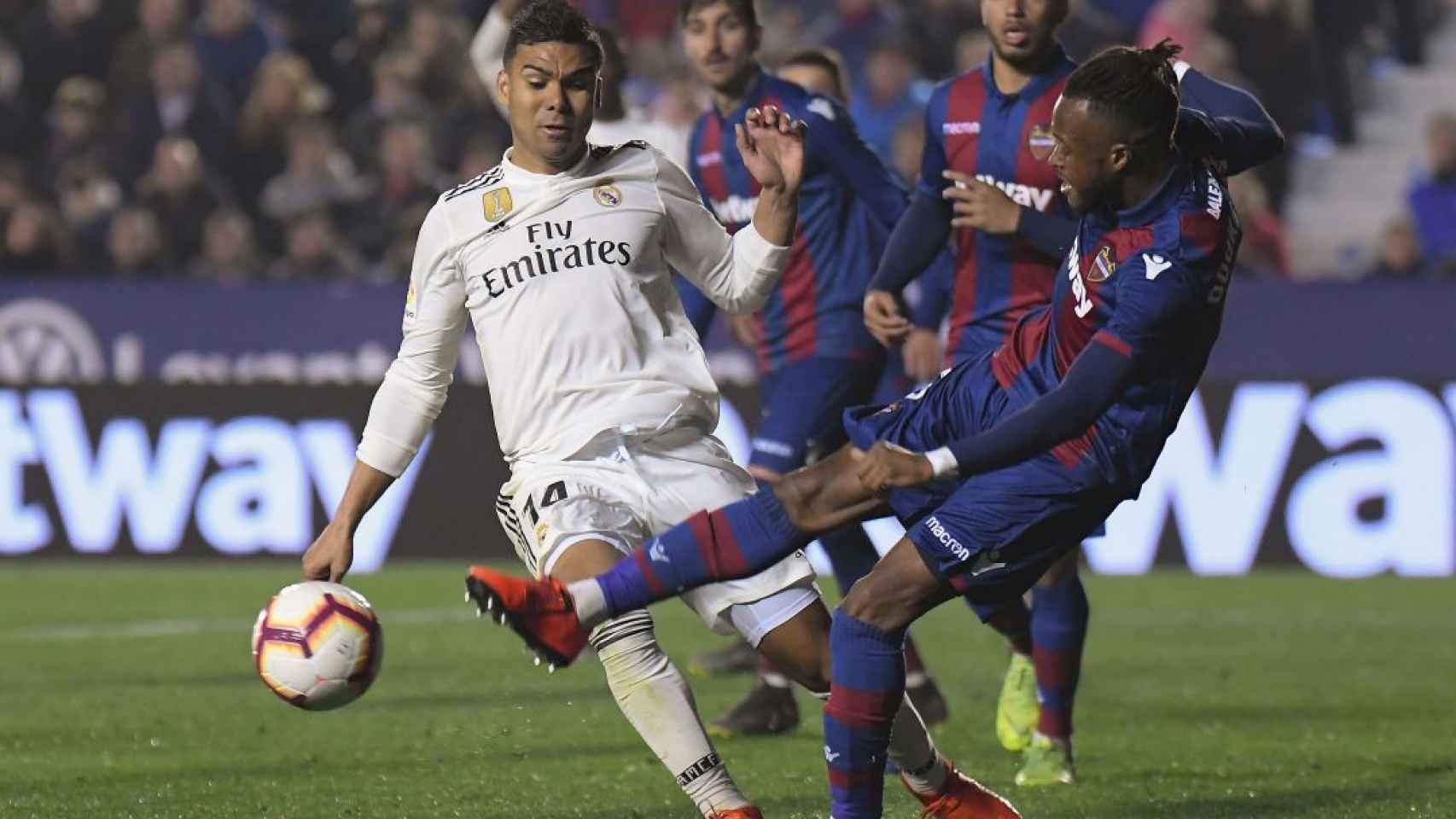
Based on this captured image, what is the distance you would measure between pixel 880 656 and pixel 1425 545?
7737mm

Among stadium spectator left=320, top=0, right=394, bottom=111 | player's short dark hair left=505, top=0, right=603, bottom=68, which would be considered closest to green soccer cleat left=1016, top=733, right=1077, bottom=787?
player's short dark hair left=505, top=0, right=603, bottom=68

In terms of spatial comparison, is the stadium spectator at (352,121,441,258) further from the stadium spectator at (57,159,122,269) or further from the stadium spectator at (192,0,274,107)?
the stadium spectator at (57,159,122,269)

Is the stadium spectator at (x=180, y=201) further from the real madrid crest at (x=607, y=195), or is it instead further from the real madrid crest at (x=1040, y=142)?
the real madrid crest at (x=607, y=195)

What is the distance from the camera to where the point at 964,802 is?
5320 mm

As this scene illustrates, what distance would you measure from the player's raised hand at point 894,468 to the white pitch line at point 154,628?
6.50 meters

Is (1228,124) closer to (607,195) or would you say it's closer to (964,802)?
(607,195)

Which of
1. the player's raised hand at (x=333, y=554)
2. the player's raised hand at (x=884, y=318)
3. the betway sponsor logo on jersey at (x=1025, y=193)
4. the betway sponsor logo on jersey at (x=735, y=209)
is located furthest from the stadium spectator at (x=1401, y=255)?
the player's raised hand at (x=333, y=554)

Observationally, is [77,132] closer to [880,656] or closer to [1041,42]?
[1041,42]

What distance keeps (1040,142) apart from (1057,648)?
4.73 ft

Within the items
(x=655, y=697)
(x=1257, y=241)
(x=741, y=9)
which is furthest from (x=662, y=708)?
(x=1257, y=241)

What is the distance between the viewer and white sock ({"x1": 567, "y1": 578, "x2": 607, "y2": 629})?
4.68m

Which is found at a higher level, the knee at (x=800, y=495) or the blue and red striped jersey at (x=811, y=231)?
the knee at (x=800, y=495)

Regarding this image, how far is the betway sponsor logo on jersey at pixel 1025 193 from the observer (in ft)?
21.8

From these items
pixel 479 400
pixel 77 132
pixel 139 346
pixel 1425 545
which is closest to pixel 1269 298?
pixel 1425 545
